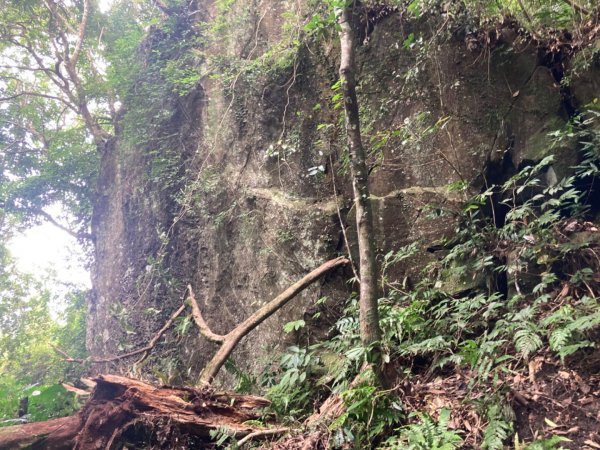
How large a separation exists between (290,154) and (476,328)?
154 inches

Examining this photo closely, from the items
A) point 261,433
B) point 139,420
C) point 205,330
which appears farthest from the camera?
point 205,330

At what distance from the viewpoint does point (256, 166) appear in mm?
7383

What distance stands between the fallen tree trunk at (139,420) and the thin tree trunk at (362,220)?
4.57 feet

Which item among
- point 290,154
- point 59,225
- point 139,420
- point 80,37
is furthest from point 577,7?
point 59,225

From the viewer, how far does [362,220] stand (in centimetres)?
376

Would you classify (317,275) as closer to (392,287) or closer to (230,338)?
(392,287)

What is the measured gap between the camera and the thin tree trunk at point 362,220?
11.8 feet

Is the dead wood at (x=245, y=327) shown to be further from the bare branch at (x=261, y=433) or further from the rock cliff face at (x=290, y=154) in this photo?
the bare branch at (x=261, y=433)

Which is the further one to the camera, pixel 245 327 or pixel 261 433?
pixel 245 327

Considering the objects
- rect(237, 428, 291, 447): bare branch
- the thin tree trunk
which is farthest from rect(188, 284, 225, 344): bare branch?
the thin tree trunk

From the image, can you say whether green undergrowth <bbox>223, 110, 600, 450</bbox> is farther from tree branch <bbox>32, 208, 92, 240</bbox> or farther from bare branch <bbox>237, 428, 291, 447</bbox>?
tree branch <bbox>32, 208, 92, 240</bbox>

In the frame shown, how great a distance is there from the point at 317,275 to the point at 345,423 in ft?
7.38

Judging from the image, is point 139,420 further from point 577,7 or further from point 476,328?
point 577,7

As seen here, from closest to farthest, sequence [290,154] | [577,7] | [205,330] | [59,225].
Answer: [577,7] < [205,330] < [290,154] < [59,225]
